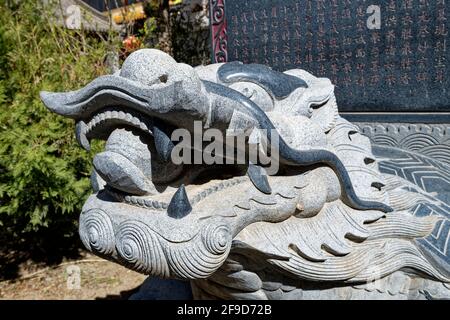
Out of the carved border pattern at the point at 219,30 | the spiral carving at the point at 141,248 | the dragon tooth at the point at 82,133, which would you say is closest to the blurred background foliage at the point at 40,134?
the carved border pattern at the point at 219,30

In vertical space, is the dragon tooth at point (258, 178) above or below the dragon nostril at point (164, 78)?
below

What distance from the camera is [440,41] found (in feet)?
9.16

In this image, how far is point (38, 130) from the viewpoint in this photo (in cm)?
300

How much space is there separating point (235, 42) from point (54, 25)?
5.54 feet

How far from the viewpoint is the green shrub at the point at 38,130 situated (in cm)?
291

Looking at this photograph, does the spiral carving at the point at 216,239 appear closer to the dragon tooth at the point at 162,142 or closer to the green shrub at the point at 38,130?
the dragon tooth at the point at 162,142

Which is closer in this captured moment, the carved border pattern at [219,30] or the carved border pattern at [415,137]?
the carved border pattern at [415,137]

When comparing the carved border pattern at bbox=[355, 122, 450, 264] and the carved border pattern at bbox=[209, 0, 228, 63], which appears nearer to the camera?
the carved border pattern at bbox=[355, 122, 450, 264]

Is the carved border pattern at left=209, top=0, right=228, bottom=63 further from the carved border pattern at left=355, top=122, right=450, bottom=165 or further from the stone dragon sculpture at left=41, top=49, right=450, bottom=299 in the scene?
the stone dragon sculpture at left=41, top=49, right=450, bottom=299

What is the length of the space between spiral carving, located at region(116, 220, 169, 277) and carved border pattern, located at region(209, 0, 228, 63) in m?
2.87

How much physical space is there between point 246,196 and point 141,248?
0.40 m

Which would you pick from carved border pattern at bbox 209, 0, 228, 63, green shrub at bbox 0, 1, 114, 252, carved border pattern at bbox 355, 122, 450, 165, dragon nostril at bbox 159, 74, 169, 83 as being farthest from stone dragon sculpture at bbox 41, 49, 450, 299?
carved border pattern at bbox 209, 0, 228, 63

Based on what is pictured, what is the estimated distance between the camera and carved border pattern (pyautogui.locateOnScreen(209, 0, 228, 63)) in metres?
3.91

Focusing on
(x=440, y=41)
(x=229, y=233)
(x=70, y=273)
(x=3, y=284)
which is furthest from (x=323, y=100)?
(x=3, y=284)
